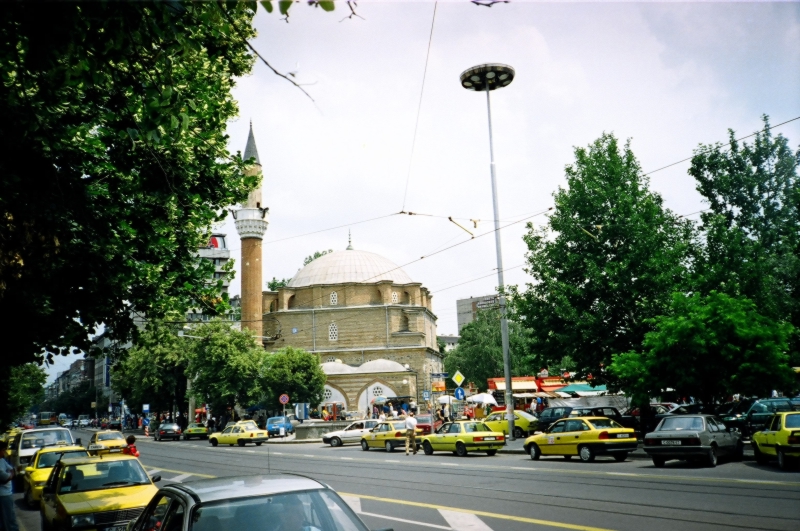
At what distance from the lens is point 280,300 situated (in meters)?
78.3

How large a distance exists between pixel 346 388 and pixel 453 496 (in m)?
56.2

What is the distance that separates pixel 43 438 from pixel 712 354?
69.0 feet

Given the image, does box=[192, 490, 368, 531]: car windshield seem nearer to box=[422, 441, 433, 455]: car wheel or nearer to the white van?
the white van

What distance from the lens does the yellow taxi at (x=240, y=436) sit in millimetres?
35844

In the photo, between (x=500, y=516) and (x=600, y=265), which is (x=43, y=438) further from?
(x=600, y=265)

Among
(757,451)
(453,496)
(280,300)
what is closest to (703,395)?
(757,451)

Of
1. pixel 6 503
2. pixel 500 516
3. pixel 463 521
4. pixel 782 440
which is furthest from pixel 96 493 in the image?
pixel 782 440

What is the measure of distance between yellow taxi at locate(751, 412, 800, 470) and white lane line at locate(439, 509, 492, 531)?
28.3 feet

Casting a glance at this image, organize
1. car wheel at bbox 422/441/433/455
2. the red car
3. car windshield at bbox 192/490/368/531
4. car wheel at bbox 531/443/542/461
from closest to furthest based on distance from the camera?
car windshield at bbox 192/490/368/531, car wheel at bbox 531/443/542/461, car wheel at bbox 422/441/433/455, the red car

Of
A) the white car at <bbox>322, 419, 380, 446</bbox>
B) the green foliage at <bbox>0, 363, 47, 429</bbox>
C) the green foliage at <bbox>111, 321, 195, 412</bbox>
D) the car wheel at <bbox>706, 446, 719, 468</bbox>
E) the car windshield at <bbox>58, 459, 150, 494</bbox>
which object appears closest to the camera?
the car windshield at <bbox>58, 459, 150, 494</bbox>

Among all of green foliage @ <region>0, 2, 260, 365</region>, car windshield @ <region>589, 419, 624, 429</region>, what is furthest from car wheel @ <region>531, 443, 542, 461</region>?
green foliage @ <region>0, 2, 260, 365</region>

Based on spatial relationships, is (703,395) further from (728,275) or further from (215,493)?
(215,493)

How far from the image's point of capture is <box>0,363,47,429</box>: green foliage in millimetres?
23031

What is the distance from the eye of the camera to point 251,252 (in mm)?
66938
